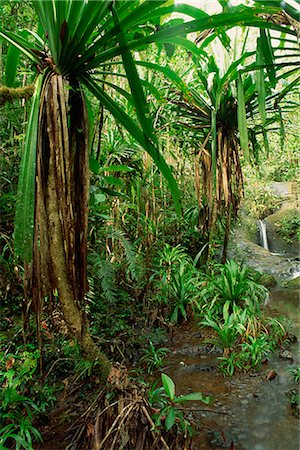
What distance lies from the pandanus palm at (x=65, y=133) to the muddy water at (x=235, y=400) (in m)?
0.82

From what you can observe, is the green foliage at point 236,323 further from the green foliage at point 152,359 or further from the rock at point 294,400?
the green foliage at point 152,359

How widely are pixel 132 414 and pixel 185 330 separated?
1794mm

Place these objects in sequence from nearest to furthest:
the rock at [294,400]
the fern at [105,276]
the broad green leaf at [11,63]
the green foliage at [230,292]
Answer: the broad green leaf at [11,63] < the rock at [294,400] < the fern at [105,276] < the green foliage at [230,292]

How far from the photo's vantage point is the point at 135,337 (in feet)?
8.45

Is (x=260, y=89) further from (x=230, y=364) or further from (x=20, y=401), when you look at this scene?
(x=20, y=401)

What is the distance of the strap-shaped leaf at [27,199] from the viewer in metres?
1.02

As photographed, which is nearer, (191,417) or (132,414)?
(132,414)

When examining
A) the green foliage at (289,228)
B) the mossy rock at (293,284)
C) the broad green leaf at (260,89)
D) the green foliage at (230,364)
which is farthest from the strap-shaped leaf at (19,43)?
the green foliage at (289,228)

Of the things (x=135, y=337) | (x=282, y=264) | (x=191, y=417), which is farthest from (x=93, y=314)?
(x=282, y=264)

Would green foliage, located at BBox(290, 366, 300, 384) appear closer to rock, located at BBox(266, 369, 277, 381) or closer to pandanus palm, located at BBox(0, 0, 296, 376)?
rock, located at BBox(266, 369, 277, 381)

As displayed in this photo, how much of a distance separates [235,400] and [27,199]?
1.80 metres

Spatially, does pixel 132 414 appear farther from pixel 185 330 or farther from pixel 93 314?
pixel 185 330

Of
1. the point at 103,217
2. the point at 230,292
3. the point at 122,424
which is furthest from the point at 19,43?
the point at 230,292

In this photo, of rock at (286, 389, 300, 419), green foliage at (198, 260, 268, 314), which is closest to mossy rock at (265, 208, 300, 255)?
green foliage at (198, 260, 268, 314)
